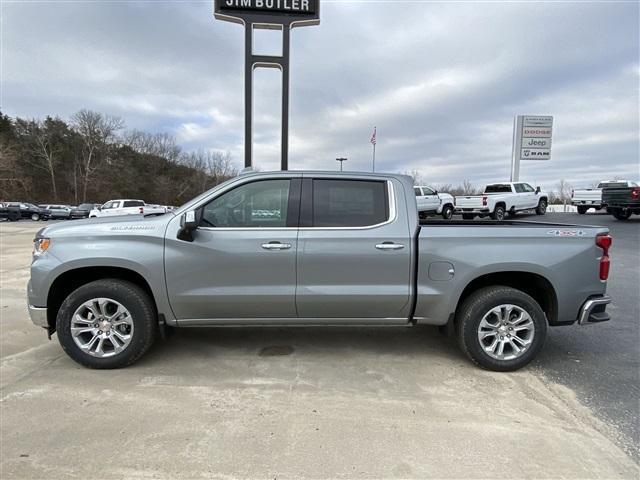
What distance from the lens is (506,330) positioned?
371 cm

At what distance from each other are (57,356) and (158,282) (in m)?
1.49

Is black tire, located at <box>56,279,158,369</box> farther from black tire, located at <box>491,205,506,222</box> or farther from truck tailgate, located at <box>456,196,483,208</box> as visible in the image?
black tire, located at <box>491,205,506,222</box>

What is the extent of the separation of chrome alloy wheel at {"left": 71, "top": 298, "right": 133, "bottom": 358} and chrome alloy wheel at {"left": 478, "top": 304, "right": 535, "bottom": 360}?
3.31 meters

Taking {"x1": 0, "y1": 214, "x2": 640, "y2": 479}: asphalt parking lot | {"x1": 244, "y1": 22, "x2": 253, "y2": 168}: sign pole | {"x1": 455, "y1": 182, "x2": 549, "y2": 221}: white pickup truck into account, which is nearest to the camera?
{"x1": 0, "y1": 214, "x2": 640, "y2": 479}: asphalt parking lot

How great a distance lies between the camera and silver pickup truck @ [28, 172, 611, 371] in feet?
11.7

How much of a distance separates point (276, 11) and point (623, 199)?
17179 mm

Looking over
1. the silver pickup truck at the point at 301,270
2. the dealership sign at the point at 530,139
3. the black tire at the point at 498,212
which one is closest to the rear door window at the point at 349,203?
the silver pickup truck at the point at 301,270

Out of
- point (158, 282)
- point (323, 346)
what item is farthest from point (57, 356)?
point (323, 346)

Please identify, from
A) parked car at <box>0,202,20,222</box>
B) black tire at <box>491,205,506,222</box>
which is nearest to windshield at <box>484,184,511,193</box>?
black tire at <box>491,205,506,222</box>

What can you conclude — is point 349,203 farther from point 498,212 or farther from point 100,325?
point 498,212

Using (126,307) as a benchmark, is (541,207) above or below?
above

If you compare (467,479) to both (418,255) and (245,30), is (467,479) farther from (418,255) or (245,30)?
(245,30)

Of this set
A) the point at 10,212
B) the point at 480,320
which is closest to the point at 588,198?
the point at 480,320

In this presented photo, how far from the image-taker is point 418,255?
3.65 m
